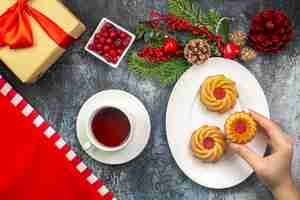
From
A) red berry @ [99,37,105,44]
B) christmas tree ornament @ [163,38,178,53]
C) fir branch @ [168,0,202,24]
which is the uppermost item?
red berry @ [99,37,105,44]

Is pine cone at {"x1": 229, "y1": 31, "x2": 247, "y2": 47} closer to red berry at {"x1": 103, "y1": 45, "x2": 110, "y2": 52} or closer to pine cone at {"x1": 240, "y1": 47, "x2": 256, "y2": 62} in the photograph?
pine cone at {"x1": 240, "y1": 47, "x2": 256, "y2": 62}

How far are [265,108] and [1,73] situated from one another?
486 millimetres

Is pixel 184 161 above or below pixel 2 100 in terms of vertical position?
below

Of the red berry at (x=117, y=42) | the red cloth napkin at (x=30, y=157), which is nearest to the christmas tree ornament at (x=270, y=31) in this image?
the red berry at (x=117, y=42)

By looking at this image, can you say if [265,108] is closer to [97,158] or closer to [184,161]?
[184,161]

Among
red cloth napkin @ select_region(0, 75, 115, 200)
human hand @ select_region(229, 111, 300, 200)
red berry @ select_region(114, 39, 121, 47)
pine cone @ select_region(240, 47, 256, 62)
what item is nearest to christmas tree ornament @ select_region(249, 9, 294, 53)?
pine cone @ select_region(240, 47, 256, 62)

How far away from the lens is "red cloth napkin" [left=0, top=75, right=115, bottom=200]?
1.06 metres

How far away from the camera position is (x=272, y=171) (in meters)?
0.97

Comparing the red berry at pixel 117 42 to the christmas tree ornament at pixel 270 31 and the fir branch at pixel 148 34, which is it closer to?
the fir branch at pixel 148 34

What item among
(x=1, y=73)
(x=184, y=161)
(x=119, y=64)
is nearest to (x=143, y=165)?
(x=184, y=161)

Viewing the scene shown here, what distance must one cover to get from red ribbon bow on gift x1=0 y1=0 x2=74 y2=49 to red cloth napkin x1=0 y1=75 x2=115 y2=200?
104 mm

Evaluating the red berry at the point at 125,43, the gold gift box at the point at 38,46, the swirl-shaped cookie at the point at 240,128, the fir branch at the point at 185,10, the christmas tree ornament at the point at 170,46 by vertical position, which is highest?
the gold gift box at the point at 38,46

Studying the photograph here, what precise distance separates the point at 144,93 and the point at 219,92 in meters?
0.14

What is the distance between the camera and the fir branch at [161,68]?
1.03 m
